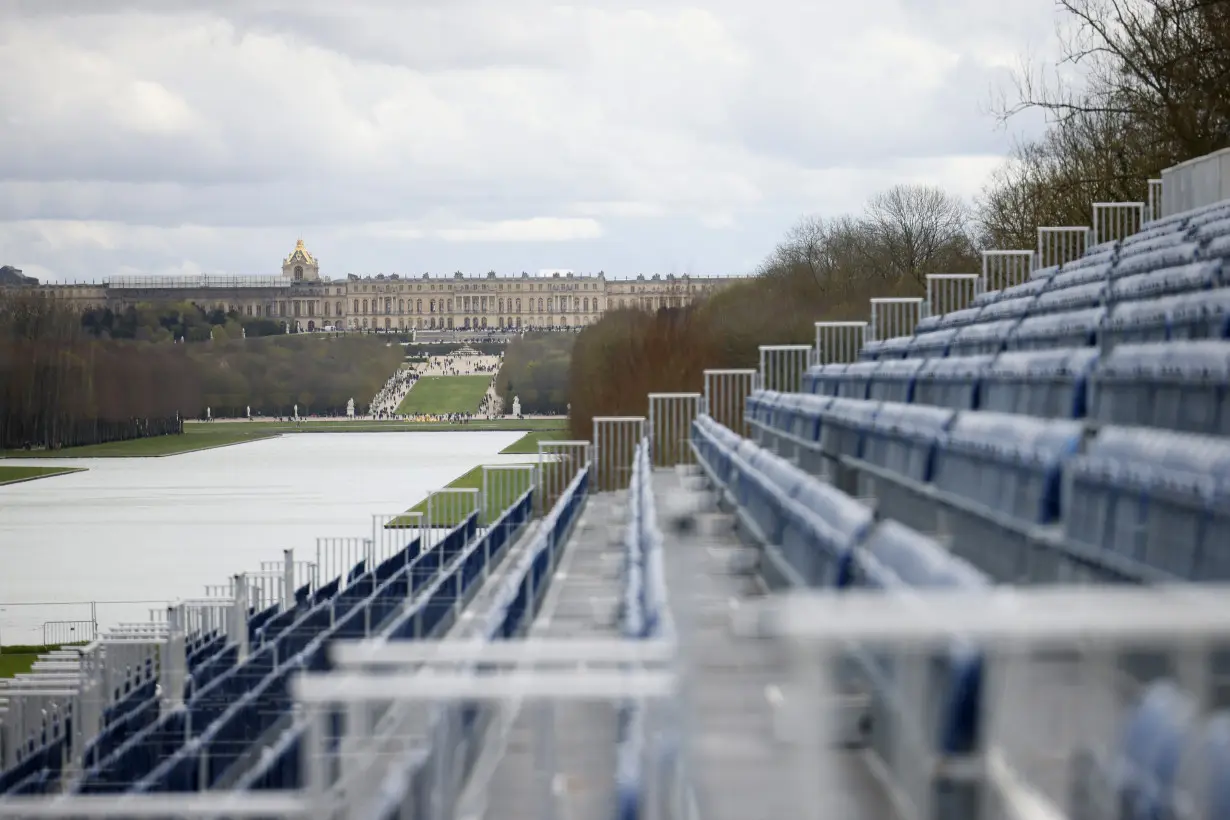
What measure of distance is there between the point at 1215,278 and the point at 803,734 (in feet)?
20.2

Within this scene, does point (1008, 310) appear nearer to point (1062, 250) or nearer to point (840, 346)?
point (1062, 250)

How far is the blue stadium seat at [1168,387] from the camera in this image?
4.97 metres

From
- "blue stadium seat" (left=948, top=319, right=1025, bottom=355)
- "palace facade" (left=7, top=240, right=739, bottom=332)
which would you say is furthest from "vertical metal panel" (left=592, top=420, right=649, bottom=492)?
"palace facade" (left=7, top=240, right=739, bottom=332)

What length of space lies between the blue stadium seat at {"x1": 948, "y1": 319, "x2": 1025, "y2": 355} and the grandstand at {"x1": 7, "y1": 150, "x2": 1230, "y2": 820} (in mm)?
55

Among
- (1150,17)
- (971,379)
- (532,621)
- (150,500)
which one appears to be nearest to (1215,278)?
(971,379)

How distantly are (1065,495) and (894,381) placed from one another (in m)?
5.81

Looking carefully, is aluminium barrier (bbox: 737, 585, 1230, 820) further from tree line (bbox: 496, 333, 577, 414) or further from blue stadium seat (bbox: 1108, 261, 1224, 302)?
tree line (bbox: 496, 333, 577, 414)

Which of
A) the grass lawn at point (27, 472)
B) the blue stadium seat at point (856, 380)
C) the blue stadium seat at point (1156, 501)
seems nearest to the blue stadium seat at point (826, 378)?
the blue stadium seat at point (856, 380)

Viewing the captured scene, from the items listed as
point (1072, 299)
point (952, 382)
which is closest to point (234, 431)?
point (1072, 299)

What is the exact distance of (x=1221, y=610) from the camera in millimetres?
2123

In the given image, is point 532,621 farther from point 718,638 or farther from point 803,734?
point 803,734

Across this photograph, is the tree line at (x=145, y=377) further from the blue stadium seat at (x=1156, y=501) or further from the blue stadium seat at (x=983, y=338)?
the blue stadium seat at (x=1156, y=501)

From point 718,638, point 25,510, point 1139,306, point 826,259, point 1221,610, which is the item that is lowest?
point 25,510

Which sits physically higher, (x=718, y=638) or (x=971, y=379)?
(x=971, y=379)
